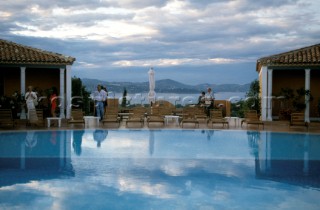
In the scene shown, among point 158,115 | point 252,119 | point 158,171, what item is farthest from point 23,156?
point 252,119

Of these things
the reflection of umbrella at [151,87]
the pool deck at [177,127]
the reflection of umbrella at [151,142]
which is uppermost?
the reflection of umbrella at [151,87]

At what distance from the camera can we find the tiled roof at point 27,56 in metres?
20.2

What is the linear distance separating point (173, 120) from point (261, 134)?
565 cm

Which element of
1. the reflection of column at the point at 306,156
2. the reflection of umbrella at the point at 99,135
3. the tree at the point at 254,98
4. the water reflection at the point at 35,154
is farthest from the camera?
the tree at the point at 254,98

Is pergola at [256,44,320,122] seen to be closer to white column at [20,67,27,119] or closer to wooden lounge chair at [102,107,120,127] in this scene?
wooden lounge chair at [102,107,120,127]

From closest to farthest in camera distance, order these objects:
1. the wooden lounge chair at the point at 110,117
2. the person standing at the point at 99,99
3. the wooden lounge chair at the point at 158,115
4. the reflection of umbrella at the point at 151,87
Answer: the wooden lounge chair at the point at 110,117
the wooden lounge chair at the point at 158,115
the person standing at the point at 99,99
the reflection of umbrella at the point at 151,87

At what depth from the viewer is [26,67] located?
20.8m

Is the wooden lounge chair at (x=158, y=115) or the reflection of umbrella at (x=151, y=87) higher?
the reflection of umbrella at (x=151, y=87)

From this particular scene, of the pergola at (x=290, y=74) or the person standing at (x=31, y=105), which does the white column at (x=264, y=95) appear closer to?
the pergola at (x=290, y=74)

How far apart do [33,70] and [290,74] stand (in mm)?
13555

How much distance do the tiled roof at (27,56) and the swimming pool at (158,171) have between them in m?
5.45

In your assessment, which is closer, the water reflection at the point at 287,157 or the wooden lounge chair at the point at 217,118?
the water reflection at the point at 287,157

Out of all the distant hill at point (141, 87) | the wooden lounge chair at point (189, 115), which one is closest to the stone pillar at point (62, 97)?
the distant hill at point (141, 87)

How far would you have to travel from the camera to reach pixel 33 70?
22.5m
